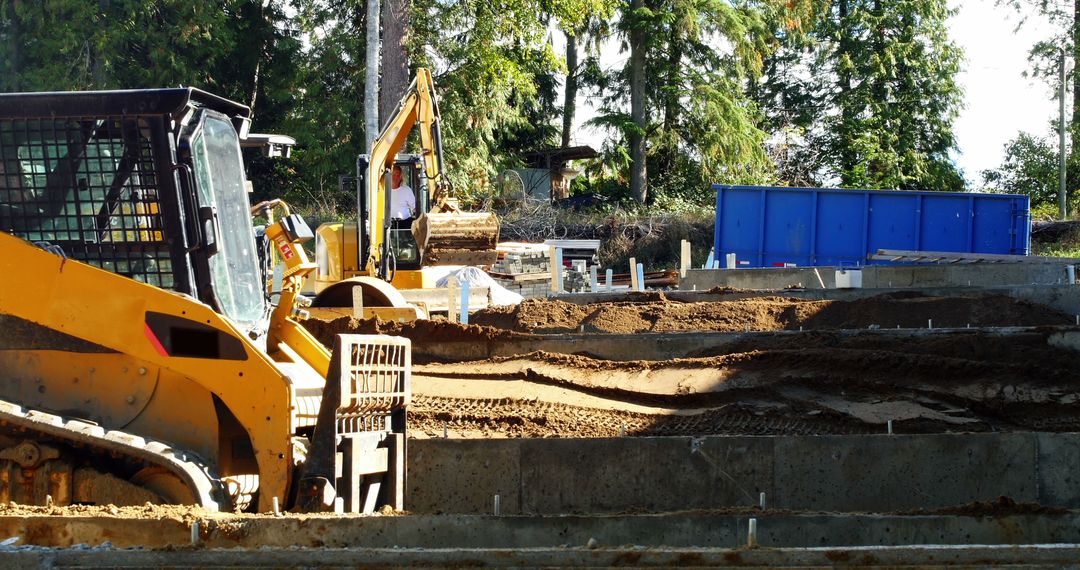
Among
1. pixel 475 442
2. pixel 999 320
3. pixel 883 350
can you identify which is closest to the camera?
pixel 475 442

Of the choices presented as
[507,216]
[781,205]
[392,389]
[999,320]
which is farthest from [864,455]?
[507,216]

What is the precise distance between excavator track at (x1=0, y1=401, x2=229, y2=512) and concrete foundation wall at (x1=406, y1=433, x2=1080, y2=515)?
199 centimetres

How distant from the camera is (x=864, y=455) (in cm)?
734

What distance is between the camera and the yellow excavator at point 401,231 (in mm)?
14750

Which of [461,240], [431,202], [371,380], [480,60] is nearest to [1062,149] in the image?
[480,60]

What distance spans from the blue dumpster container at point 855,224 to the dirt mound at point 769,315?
9.70 m

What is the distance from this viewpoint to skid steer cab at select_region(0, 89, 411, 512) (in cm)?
587

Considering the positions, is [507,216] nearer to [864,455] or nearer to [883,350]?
[883,350]

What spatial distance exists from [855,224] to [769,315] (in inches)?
469

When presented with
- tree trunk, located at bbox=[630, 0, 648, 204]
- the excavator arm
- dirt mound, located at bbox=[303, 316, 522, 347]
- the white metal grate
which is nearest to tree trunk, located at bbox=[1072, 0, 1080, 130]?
tree trunk, located at bbox=[630, 0, 648, 204]

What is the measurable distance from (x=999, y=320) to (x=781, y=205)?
1269 centimetres

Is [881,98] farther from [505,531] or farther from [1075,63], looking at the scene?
[505,531]

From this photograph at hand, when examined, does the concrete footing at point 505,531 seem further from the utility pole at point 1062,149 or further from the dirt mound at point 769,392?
the utility pole at point 1062,149

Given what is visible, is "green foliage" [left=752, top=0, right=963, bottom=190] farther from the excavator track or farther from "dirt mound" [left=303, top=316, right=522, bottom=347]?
the excavator track
